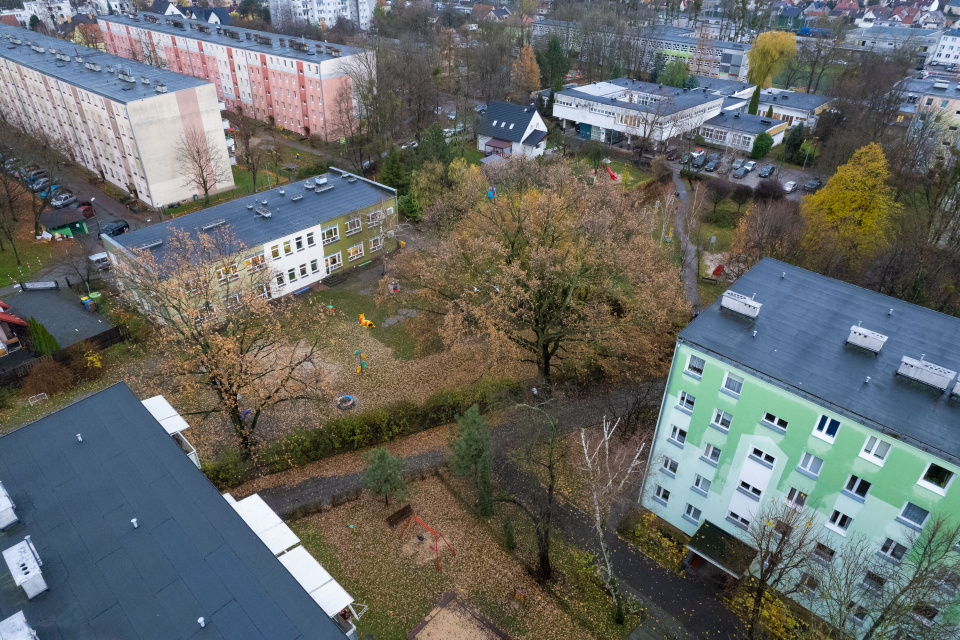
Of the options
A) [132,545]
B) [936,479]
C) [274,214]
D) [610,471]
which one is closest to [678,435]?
[610,471]

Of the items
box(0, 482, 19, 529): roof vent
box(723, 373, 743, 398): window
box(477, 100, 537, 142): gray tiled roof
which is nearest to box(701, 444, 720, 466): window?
box(723, 373, 743, 398): window

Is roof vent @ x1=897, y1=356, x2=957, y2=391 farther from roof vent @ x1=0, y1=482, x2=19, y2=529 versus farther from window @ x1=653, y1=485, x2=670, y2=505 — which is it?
roof vent @ x1=0, y1=482, x2=19, y2=529

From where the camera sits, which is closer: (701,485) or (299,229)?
(701,485)

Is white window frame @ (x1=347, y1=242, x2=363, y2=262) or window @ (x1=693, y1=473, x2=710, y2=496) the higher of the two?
window @ (x1=693, y1=473, x2=710, y2=496)

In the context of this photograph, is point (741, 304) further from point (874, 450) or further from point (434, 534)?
point (434, 534)

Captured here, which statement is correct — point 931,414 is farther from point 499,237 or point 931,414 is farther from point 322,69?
point 322,69

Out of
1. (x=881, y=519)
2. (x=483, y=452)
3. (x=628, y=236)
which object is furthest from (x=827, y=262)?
(x=483, y=452)
